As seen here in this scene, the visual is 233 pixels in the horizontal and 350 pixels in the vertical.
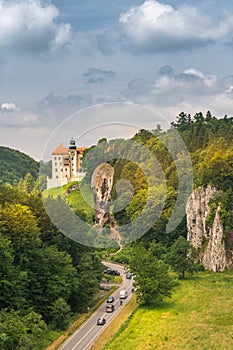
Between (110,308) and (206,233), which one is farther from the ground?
(206,233)

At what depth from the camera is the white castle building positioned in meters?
71.4

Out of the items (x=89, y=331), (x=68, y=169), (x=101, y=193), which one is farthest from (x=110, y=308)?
(x=68, y=169)

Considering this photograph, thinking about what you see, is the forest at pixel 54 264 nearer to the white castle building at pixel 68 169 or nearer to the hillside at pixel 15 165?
the white castle building at pixel 68 169

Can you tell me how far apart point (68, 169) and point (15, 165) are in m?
85.1

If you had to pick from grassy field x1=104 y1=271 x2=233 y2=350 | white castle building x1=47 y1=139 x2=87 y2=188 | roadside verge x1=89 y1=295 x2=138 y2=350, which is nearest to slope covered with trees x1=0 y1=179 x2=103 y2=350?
roadside verge x1=89 y1=295 x2=138 y2=350

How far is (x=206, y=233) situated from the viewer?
56.3 m

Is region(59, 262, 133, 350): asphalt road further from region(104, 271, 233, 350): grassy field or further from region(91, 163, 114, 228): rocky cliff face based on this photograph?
region(91, 163, 114, 228): rocky cliff face

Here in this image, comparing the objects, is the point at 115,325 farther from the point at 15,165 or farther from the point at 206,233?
the point at 15,165

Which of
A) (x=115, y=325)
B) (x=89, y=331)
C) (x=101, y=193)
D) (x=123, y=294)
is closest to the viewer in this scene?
(x=89, y=331)

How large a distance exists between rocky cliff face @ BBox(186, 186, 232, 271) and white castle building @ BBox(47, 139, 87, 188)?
68.4 feet

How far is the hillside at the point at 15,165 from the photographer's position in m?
152

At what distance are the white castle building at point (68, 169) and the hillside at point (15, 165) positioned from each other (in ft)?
211

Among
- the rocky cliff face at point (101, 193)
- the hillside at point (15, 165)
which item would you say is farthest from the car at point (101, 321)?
the hillside at point (15, 165)

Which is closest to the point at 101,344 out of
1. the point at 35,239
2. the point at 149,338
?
the point at 149,338
